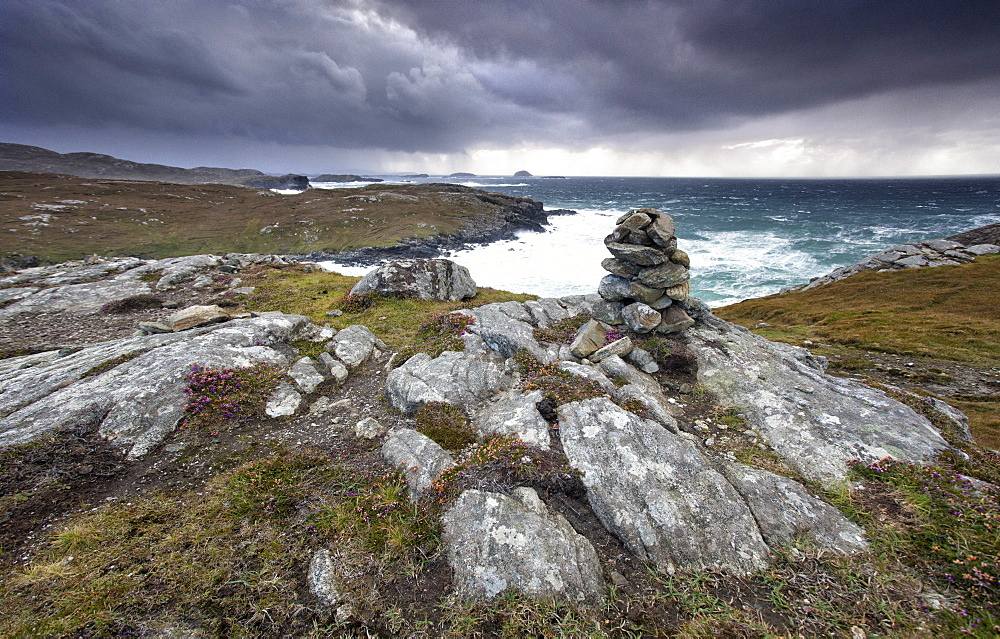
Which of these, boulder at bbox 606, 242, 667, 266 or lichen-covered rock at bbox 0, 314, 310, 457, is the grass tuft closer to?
lichen-covered rock at bbox 0, 314, 310, 457

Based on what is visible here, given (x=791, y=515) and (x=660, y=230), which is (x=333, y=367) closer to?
(x=791, y=515)

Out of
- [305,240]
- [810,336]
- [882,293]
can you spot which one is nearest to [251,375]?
[810,336]

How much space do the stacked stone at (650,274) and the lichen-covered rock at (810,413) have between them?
2.00 m

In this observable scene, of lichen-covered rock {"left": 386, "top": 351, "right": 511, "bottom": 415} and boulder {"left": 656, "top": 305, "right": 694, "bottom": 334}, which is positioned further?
boulder {"left": 656, "top": 305, "right": 694, "bottom": 334}

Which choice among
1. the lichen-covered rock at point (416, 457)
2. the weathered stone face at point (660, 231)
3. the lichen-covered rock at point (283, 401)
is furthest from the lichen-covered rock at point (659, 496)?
the weathered stone face at point (660, 231)

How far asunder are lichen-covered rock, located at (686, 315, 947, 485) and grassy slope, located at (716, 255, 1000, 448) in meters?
4.97

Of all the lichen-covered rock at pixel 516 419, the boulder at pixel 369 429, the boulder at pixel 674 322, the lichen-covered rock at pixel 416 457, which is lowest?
the boulder at pixel 369 429

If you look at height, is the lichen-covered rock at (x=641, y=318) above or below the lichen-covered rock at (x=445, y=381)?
above

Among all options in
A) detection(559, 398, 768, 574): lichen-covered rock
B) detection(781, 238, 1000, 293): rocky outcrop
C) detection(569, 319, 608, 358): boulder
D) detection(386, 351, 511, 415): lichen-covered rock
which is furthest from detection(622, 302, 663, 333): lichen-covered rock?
detection(781, 238, 1000, 293): rocky outcrop

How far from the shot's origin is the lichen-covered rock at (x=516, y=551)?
634 cm

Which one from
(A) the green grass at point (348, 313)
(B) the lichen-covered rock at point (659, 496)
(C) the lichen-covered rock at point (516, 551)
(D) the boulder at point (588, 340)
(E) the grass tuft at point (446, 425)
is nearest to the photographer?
(C) the lichen-covered rock at point (516, 551)

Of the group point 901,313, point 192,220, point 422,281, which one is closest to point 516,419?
point 422,281

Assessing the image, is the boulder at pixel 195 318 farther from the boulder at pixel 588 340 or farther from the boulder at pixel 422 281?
the boulder at pixel 588 340

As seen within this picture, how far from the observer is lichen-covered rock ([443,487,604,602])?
6.34 metres
